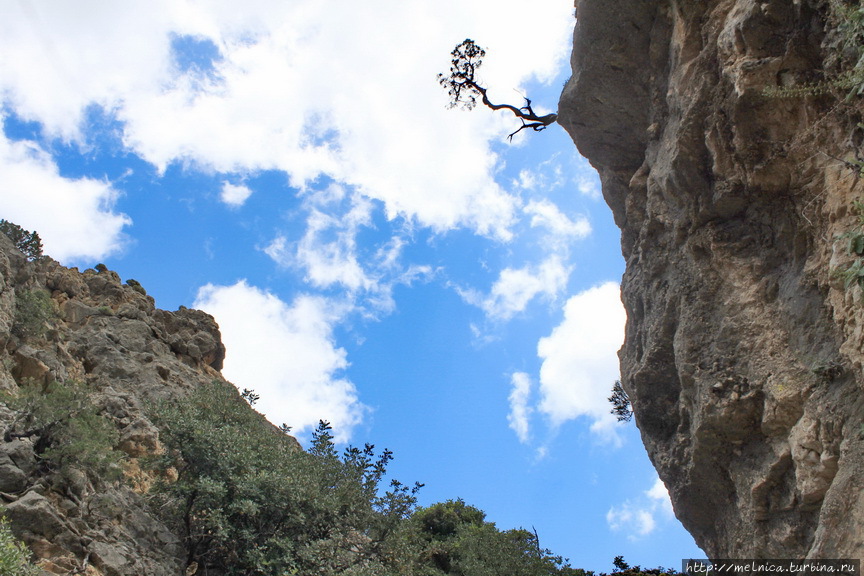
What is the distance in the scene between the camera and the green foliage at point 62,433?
1287 cm

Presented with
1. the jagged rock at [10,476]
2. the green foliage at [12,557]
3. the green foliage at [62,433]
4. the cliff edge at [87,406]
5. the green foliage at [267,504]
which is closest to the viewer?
the green foliage at [12,557]

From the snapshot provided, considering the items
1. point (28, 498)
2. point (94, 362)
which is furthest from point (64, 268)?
point (28, 498)

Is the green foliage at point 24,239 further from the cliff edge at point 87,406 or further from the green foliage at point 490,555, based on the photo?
the green foliage at point 490,555

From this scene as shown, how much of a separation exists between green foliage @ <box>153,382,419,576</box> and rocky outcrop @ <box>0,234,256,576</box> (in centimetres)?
84

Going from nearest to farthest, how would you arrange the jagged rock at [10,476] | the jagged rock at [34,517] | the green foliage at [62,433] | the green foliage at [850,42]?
the green foliage at [850,42] < the jagged rock at [34,517] < the jagged rock at [10,476] < the green foliage at [62,433]

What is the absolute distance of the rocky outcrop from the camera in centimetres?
1180

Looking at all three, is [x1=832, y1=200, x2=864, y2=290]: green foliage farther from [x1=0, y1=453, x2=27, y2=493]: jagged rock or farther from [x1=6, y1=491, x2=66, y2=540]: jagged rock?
[x1=0, y1=453, x2=27, y2=493]: jagged rock

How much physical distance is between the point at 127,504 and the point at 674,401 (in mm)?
12475

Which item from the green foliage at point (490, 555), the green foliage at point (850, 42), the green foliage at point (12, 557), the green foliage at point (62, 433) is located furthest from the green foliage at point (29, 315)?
the green foliage at point (850, 42)

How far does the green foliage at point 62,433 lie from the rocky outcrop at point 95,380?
0.48 feet

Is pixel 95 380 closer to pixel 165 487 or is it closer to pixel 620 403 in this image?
pixel 165 487

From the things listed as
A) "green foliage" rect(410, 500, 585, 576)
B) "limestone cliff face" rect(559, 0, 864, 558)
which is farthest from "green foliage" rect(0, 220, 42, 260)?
"limestone cliff face" rect(559, 0, 864, 558)

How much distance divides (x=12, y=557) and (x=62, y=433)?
4029 millimetres

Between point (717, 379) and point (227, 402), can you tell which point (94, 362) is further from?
point (717, 379)
